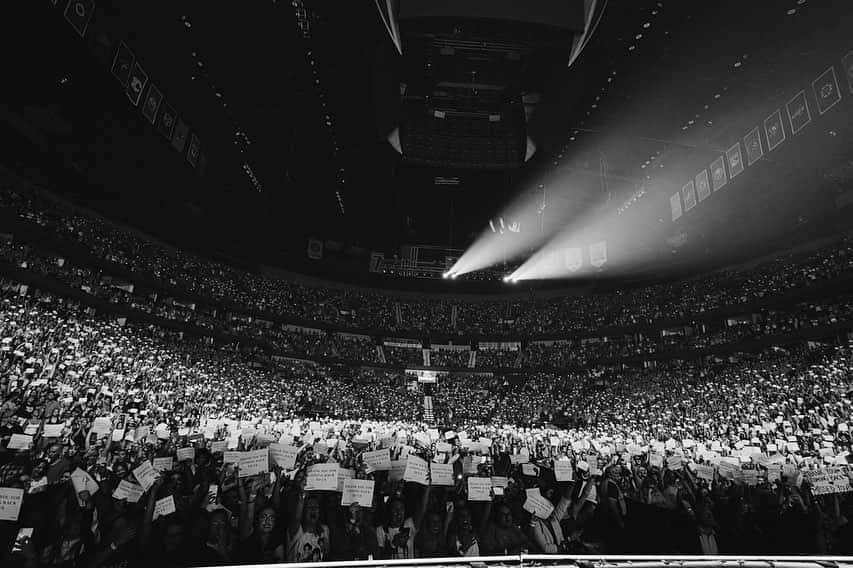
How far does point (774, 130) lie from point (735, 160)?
2.43 metres

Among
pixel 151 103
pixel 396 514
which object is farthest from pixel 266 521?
pixel 151 103

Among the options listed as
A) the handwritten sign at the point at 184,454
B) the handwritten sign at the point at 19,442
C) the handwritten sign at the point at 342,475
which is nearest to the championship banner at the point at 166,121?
the handwritten sign at the point at 19,442

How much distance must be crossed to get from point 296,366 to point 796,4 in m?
37.8

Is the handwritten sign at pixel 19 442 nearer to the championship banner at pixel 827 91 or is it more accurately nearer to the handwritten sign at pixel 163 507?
the handwritten sign at pixel 163 507

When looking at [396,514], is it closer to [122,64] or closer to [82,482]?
[82,482]

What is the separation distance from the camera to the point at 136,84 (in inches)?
628

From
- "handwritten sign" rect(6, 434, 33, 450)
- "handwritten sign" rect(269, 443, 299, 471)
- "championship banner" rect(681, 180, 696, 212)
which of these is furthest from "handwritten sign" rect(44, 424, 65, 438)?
"championship banner" rect(681, 180, 696, 212)

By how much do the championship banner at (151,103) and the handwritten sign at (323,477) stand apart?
1776 cm

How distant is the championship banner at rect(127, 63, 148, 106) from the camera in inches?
616

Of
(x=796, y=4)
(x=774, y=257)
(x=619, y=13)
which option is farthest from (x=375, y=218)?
(x=774, y=257)

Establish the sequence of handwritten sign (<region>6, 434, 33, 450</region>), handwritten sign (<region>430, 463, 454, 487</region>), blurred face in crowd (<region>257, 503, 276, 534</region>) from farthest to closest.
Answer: handwritten sign (<region>6, 434, 33, 450</region>) < handwritten sign (<region>430, 463, 454, 487</region>) < blurred face in crowd (<region>257, 503, 276, 534</region>)

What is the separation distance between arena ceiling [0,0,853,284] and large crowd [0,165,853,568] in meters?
6.03

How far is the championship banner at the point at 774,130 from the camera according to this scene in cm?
1509

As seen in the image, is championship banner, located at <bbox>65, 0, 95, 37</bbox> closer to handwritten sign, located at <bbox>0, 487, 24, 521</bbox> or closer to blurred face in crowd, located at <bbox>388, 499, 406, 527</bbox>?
handwritten sign, located at <bbox>0, 487, 24, 521</bbox>
